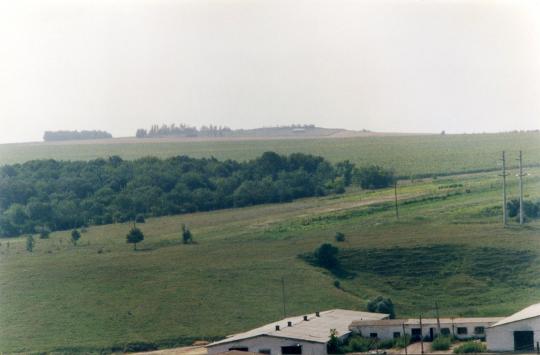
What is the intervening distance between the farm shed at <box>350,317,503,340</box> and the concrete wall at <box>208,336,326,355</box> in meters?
3.66

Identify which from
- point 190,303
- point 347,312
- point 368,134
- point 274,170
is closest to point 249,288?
point 190,303

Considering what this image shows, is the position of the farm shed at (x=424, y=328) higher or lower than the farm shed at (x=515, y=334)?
lower

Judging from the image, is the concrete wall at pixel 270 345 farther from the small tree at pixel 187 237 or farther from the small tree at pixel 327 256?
the small tree at pixel 187 237

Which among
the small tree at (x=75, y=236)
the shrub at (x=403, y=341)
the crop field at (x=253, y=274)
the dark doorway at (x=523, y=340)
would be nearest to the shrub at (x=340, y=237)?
the crop field at (x=253, y=274)

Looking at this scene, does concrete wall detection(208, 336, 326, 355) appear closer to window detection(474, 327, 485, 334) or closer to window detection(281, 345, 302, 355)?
window detection(281, 345, 302, 355)

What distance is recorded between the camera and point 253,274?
6550 centimetres

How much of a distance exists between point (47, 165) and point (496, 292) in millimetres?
59077

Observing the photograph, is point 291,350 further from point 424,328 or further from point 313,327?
point 424,328

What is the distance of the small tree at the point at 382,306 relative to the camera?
192 feet

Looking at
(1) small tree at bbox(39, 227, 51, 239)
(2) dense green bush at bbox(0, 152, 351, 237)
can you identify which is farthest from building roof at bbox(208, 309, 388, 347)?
(2) dense green bush at bbox(0, 152, 351, 237)

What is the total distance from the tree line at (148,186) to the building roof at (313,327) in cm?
3576

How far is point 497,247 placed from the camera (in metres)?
67.5

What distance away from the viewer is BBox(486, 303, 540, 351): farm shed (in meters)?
46.4

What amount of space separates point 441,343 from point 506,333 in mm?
2722
